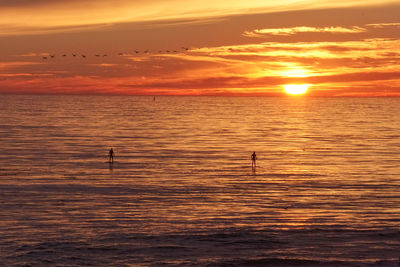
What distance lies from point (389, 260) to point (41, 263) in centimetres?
1842

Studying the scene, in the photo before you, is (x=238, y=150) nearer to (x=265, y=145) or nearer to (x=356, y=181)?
(x=265, y=145)

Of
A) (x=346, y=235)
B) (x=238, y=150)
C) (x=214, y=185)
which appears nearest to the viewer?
(x=346, y=235)

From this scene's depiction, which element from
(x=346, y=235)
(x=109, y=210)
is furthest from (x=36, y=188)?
(x=346, y=235)

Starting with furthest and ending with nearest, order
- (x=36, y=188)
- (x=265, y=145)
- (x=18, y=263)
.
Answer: (x=265, y=145) → (x=36, y=188) → (x=18, y=263)

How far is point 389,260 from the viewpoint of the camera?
104ft

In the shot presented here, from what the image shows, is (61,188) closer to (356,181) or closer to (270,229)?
(270,229)

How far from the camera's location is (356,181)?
59219 mm

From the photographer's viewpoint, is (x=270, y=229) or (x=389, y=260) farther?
(x=270, y=229)

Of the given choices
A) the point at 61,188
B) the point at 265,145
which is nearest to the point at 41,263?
the point at 61,188

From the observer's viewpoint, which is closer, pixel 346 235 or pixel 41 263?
pixel 41 263

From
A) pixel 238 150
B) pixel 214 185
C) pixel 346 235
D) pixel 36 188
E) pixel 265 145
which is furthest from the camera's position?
pixel 265 145

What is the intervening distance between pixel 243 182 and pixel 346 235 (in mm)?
22186

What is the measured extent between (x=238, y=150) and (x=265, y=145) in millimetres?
11979

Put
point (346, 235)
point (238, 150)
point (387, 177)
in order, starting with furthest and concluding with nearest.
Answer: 1. point (238, 150)
2. point (387, 177)
3. point (346, 235)
